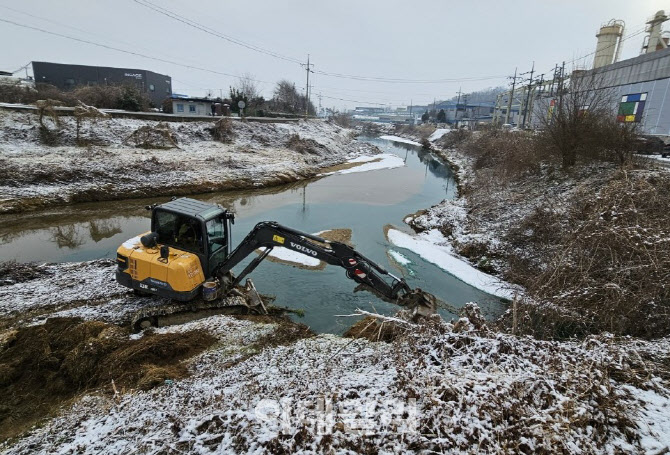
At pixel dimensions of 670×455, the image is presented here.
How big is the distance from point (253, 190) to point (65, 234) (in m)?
11.8

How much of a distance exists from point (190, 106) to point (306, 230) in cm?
3868

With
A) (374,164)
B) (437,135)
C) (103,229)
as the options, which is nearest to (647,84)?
(374,164)

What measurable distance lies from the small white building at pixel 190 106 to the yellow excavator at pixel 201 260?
4321cm

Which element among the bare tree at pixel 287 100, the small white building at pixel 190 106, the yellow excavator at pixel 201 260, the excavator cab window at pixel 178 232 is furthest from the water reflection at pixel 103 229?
the bare tree at pixel 287 100

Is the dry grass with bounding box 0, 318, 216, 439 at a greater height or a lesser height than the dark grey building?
lesser

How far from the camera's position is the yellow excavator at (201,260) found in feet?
23.3

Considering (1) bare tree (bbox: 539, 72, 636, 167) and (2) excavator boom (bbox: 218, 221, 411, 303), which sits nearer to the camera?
(2) excavator boom (bbox: 218, 221, 411, 303)

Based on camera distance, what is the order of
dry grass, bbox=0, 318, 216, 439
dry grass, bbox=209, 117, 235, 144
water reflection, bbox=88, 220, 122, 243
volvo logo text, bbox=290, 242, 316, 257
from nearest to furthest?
dry grass, bbox=0, 318, 216, 439 < volvo logo text, bbox=290, 242, 316, 257 < water reflection, bbox=88, 220, 122, 243 < dry grass, bbox=209, 117, 235, 144

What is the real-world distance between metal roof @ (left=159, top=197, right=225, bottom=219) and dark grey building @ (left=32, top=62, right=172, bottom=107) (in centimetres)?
5616

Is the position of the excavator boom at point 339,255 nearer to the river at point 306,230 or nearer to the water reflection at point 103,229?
the river at point 306,230

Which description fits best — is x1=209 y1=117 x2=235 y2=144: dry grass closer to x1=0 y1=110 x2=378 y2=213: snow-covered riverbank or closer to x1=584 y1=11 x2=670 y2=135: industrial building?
x1=0 y1=110 x2=378 y2=213: snow-covered riverbank

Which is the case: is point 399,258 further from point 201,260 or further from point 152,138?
point 152,138

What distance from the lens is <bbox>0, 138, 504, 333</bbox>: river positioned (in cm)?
1077

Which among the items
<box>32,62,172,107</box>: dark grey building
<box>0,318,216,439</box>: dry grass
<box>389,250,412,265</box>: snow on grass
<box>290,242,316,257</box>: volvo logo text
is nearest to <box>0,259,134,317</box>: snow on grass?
<box>0,318,216,439</box>: dry grass
